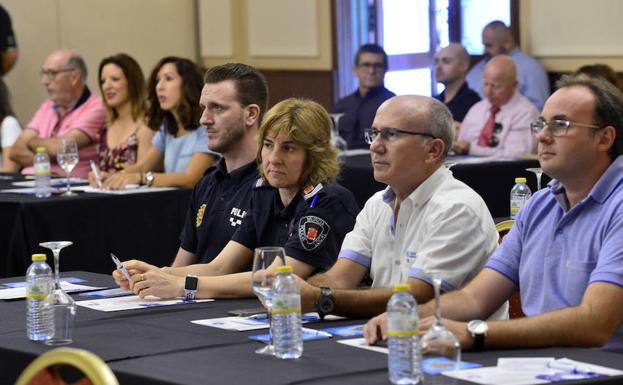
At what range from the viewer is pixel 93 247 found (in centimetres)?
599

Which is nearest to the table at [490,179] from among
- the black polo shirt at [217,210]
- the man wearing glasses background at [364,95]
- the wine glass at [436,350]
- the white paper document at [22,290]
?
the man wearing glasses background at [364,95]

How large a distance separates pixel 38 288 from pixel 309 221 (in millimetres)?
930

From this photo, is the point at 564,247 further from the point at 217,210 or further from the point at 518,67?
the point at 518,67

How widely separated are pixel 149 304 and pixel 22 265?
2.53 meters

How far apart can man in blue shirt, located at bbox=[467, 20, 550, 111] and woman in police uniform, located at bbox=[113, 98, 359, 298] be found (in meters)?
4.81

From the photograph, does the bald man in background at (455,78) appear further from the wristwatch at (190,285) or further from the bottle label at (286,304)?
the bottle label at (286,304)

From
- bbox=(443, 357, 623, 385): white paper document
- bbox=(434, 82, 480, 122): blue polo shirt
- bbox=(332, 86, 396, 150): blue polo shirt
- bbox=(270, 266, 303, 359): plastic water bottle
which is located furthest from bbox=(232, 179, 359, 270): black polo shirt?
bbox=(332, 86, 396, 150): blue polo shirt

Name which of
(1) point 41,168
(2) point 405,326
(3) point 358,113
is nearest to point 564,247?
(2) point 405,326

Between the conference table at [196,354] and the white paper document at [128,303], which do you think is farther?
the white paper document at [128,303]

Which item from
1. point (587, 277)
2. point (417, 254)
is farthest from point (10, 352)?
point (587, 277)

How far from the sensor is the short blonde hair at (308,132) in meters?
3.79

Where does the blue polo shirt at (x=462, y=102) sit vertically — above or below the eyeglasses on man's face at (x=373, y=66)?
below

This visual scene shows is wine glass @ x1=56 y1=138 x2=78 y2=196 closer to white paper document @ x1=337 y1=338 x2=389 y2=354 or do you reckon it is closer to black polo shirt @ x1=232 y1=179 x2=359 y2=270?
black polo shirt @ x1=232 y1=179 x2=359 y2=270

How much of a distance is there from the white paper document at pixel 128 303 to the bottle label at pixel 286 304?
0.84m
